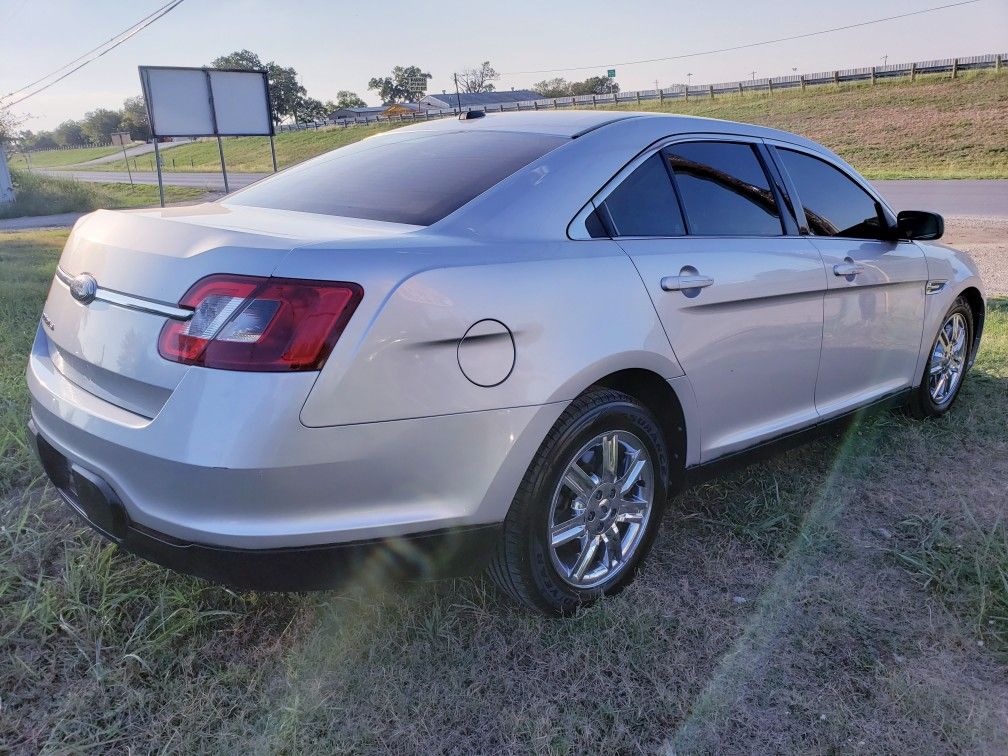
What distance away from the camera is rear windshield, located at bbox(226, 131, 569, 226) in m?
2.46

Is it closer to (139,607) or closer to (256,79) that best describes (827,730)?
(139,607)

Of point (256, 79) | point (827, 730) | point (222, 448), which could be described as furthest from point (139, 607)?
point (256, 79)

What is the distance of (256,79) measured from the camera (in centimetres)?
1340

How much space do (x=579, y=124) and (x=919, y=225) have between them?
1.98 metres

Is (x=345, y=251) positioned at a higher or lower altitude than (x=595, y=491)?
higher

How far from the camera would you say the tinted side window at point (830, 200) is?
3.43m

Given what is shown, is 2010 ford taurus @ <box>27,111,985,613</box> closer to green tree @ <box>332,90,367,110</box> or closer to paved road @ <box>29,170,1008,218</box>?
paved road @ <box>29,170,1008,218</box>

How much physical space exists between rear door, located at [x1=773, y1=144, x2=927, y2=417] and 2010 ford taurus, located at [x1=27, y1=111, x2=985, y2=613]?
4 centimetres

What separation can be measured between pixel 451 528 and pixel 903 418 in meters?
3.27

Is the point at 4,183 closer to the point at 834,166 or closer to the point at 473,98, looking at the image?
the point at 834,166

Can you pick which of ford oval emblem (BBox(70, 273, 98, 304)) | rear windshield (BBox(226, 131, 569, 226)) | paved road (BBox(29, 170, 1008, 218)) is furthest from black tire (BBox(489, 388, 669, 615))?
paved road (BBox(29, 170, 1008, 218))

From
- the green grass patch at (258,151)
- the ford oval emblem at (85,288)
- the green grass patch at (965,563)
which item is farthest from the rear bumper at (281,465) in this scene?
the green grass patch at (258,151)

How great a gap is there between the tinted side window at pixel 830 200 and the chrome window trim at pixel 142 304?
8.39 feet

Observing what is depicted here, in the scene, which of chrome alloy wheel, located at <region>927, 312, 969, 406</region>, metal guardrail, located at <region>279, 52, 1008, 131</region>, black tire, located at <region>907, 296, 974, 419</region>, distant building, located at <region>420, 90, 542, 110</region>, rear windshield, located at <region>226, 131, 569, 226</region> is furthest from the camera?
distant building, located at <region>420, 90, 542, 110</region>
